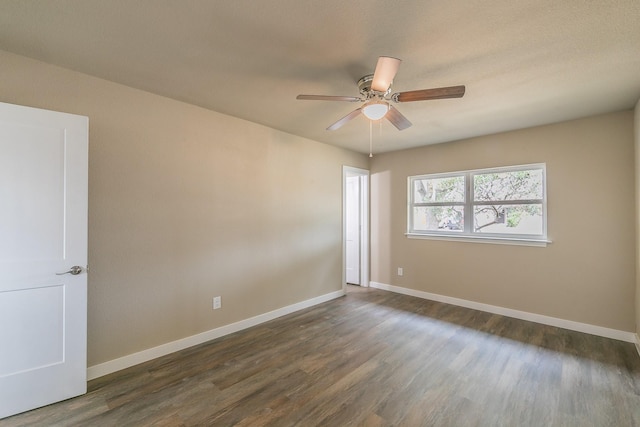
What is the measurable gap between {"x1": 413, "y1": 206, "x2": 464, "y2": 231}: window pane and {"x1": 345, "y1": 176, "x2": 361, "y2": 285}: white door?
105cm

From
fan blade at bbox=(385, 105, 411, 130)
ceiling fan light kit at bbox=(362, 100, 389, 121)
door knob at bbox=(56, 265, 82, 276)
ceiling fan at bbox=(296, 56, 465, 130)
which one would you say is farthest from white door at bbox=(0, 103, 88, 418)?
fan blade at bbox=(385, 105, 411, 130)

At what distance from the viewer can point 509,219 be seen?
12.1ft

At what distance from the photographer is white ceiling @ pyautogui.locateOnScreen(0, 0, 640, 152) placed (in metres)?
1.49

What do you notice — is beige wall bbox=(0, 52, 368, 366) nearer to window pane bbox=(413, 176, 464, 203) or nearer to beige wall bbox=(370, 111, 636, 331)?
window pane bbox=(413, 176, 464, 203)

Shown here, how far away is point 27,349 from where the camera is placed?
6.02 ft

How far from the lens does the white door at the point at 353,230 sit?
512 cm

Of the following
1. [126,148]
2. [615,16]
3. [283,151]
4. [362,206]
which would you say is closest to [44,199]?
[126,148]

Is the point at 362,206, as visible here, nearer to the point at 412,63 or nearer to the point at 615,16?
the point at 412,63

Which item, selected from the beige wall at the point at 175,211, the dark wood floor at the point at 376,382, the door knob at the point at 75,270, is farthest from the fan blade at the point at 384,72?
the door knob at the point at 75,270

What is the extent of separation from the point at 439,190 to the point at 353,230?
5.39 ft

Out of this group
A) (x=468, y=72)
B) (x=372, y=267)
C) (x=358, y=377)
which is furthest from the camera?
(x=372, y=267)

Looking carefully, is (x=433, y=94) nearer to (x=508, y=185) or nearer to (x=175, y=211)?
(x=175, y=211)

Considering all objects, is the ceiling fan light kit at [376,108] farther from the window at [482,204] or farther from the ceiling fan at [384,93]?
the window at [482,204]

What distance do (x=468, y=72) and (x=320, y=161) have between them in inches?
93.1
